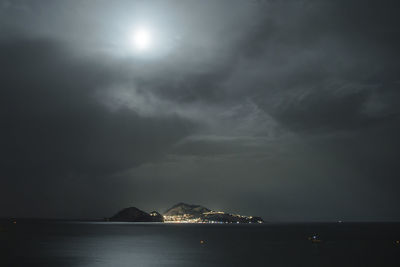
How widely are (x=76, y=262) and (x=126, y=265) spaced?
14.6 meters

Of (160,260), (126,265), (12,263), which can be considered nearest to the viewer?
(12,263)

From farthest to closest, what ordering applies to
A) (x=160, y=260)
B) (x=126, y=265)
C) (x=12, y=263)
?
(x=160, y=260)
(x=126, y=265)
(x=12, y=263)

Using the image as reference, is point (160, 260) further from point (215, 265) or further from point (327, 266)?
point (327, 266)

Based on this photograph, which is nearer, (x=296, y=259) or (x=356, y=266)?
(x=356, y=266)

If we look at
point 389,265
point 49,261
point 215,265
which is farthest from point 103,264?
point 389,265

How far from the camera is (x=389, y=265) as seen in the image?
96125 millimetres

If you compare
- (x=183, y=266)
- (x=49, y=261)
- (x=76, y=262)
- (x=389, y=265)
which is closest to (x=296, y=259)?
(x=389, y=265)

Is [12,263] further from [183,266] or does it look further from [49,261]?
[183,266]

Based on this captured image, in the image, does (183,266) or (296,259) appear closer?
(183,266)

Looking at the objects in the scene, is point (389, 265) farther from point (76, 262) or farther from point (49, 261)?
point (49, 261)

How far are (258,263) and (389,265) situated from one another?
35174mm

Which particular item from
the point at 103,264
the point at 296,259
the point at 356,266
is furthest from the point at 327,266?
the point at 103,264

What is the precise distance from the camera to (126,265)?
9506cm

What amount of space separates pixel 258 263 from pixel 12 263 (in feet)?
212
